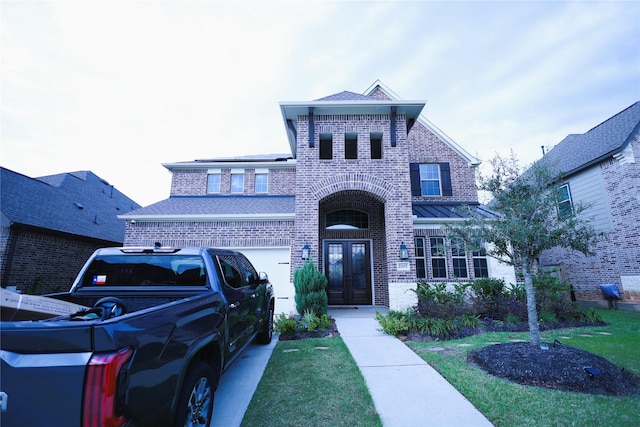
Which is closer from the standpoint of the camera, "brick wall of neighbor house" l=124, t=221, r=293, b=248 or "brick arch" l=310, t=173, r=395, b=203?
"brick arch" l=310, t=173, r=395, b=203

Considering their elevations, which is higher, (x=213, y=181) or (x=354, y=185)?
(x=213, y=181)

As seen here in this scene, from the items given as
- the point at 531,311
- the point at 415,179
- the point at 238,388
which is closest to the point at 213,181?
the point at 415,179

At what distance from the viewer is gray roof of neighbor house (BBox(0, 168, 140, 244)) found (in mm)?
10891

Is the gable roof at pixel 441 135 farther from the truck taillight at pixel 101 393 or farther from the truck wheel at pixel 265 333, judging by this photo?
the truck taillight at pixel 101 393

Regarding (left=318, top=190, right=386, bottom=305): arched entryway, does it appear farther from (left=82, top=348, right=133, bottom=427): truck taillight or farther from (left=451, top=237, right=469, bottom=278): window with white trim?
(left=82, top=348, right=133, bottom=427): truck taillight

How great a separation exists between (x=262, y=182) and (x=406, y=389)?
10.8 m

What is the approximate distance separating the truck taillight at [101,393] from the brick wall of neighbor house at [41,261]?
13.0m

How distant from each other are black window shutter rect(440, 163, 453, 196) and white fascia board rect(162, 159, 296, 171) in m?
7.02

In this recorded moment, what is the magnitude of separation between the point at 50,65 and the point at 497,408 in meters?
10.6

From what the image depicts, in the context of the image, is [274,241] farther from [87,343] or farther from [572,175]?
[572,175]

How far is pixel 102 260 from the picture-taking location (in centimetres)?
368

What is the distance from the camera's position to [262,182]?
42.5 ft

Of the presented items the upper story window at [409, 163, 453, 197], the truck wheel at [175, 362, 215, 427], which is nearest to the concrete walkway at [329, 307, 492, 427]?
the truck wheel at [175, 362, 215, 427]

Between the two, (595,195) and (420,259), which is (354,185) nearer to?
(420,259)
